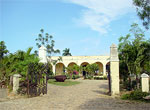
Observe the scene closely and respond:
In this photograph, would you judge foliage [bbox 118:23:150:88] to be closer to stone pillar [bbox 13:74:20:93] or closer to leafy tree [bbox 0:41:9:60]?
stone pillar [bbox 13:74:20:93]

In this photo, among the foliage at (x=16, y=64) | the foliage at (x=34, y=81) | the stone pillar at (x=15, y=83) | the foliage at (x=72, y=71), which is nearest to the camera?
the foliage at (x=34, y=81)

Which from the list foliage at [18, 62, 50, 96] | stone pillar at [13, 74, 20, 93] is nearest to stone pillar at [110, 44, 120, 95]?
foliage at [18, 62, 50, 96]

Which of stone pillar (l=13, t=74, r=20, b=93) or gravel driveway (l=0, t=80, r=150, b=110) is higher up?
stone pillar (l=13, t=74, r=20, b=93)

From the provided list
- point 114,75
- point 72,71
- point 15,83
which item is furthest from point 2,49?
point 114,75

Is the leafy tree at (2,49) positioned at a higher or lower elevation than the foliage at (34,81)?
higher

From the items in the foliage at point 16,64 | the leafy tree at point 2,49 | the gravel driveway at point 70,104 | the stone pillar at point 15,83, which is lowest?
the gravel driveway at point 70,104

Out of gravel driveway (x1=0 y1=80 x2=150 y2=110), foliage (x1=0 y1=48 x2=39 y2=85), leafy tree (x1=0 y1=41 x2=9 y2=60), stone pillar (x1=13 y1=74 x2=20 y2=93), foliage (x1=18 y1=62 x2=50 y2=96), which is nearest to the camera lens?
gravel driveway (x1=0 y1=80 x2=150 y2=110)

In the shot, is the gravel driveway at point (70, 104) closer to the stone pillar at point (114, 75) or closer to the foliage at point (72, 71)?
the stone pillar at point (114, 75)

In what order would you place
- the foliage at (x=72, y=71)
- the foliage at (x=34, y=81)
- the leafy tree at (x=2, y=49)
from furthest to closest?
1. the foliage at (x=72, y=71)
2. the leafy tree at (x=2, y=49)
3. the foliage at (x=34, y=81)

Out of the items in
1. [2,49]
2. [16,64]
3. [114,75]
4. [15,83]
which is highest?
[2,49]

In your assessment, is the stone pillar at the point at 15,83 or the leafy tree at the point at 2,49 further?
the leafy tree at the point at 2,49

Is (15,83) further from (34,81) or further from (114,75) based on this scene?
(114,75)

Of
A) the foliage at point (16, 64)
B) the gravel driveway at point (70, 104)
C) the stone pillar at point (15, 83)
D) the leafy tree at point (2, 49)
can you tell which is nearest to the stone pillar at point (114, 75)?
the gravel driveway at point (70, 104)

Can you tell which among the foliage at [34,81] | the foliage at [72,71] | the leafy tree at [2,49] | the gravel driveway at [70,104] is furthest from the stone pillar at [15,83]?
the foliage at [72,71]
